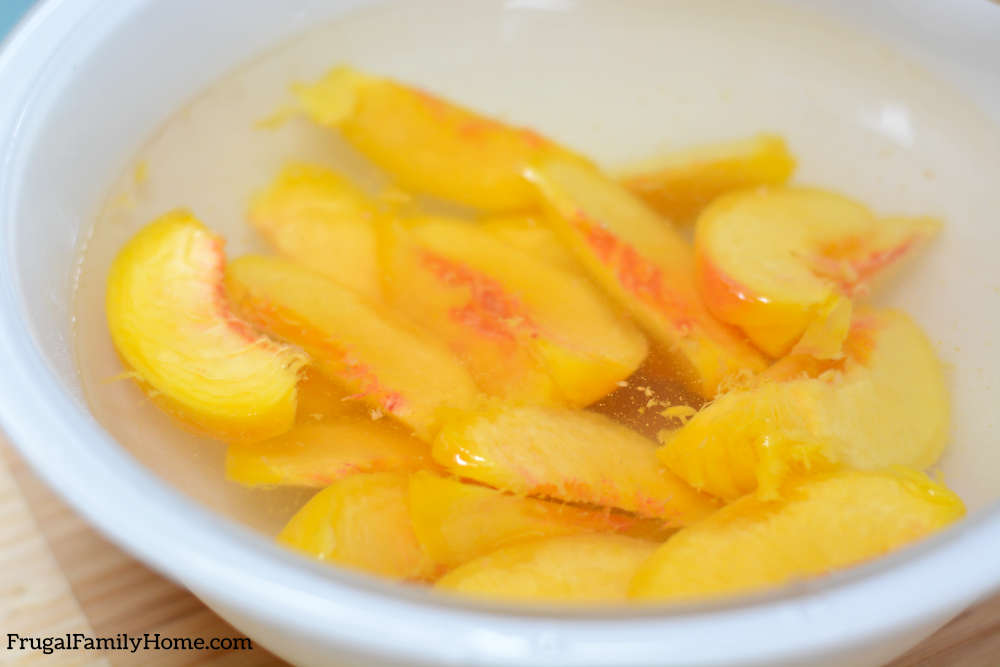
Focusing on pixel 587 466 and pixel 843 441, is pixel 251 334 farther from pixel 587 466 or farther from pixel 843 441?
pixel 843 441

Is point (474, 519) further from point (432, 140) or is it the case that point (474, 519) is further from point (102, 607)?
point (432, 140)

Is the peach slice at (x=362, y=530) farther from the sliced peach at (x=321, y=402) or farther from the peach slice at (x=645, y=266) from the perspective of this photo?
the peach slice at (x=645, y=266)

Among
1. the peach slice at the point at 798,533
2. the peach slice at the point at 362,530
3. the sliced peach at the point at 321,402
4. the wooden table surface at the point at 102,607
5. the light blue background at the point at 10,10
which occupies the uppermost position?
the light blue background at the point at 10,10

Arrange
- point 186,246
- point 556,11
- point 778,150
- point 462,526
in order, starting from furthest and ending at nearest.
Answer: point 556,11, point 778,150, point 186,246, point 462,526

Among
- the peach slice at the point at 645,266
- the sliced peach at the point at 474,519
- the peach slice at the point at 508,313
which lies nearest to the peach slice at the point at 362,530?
the sliced peach at the point at 474,519

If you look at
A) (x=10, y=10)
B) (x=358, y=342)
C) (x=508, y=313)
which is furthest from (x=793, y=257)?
(x=10, y=10)

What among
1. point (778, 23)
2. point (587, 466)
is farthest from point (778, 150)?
point (587, 466)
